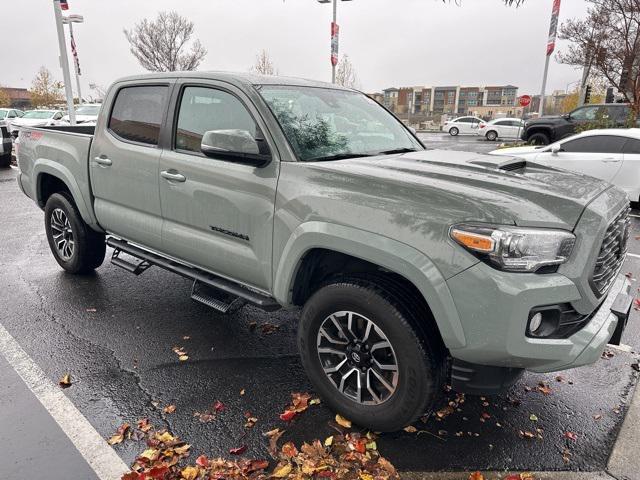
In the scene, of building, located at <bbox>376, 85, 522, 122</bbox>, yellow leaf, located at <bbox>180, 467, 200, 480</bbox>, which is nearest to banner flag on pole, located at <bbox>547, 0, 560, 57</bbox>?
yellow leaf, located at <bbox>180, 467, 200, 480</bbox>

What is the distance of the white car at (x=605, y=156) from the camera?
8.46 m

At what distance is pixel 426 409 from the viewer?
8.22ft

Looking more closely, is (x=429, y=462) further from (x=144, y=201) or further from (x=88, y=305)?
(x=88, y=305)

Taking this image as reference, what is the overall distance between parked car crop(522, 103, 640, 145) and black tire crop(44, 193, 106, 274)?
51.4 feet

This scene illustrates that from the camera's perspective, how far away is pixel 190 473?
7.76 ft

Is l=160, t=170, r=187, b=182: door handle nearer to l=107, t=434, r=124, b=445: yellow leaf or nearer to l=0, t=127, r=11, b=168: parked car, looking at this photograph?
l=107, t=434, r=124, b=445: yellow leaf

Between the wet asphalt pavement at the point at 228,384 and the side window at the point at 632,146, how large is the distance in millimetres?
5386

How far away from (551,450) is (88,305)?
12.9ft

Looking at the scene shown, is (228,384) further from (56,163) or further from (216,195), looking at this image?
(56,163)

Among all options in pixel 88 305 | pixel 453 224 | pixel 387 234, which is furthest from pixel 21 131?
pixel 453 224

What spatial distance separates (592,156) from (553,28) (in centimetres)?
1398

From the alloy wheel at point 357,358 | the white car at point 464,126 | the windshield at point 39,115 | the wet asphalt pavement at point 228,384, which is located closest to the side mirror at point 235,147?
the alloy wheel at point 357,358

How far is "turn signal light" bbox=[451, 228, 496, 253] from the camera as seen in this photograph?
2.07 metres

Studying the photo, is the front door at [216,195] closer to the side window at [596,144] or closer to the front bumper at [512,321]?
the front bumper at [512,321]
